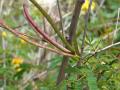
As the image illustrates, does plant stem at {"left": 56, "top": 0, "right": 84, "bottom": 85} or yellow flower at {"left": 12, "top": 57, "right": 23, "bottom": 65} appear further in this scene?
yellow flower at {"left": 12, "top": 57, "right": 23, "bottom": 65}

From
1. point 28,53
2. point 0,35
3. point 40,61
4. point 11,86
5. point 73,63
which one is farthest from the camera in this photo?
point 0,35

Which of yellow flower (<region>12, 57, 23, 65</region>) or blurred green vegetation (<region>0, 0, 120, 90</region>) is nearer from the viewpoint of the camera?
blurred green vegetation (<region>0, 0, 120, 90</region>)

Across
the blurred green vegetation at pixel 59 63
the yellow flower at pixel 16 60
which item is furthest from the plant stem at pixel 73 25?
the yellow flower at pixel 16 60

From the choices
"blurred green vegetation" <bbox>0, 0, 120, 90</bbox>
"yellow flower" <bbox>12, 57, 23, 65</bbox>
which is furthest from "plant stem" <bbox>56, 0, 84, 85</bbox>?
"yellow flower" <bbox>12, 57, 23, 65</bbox>

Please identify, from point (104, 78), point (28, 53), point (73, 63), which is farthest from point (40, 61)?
point (104, 78)

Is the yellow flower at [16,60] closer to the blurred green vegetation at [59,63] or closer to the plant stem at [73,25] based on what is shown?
the blurred green vegetation at [59,63]

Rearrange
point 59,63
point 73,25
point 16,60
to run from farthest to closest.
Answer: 1. point 16,60
2. point 59,63
3. point 73,25

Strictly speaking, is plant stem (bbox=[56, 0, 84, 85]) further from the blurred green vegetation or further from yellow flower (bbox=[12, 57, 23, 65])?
yellow flower (bbox=[12, 57, 23, 65])

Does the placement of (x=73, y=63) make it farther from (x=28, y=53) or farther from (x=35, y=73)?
(x=28, y=53)

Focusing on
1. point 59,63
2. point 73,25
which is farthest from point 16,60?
point 73,25

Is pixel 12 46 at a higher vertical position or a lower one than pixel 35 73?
higher

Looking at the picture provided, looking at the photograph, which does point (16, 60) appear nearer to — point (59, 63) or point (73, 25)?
point (59, 63)
